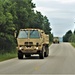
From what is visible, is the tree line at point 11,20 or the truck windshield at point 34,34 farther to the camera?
the tree line at point 11,20

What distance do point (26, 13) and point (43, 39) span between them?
176 feet

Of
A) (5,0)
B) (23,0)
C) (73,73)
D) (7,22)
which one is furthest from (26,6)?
(73,73)

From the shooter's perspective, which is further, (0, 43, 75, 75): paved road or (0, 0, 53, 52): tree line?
(0, 0, 53, 52): tree line

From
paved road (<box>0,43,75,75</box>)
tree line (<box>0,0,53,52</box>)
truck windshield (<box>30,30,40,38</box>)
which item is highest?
tree line (<box>0,0,53,52</box>)

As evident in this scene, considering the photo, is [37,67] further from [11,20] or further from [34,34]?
[11,20]

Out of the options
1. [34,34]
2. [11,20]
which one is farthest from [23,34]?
[11,20]

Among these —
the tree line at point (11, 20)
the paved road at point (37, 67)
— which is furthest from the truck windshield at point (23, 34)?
the tree line at point (11, 20)

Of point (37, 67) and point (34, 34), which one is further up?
point (34, 34)

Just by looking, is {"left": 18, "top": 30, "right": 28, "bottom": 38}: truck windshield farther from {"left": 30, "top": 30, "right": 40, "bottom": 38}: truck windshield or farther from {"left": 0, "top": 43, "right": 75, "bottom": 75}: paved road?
{"left": 0, "top": 43, "right": 75, "bottom": 75}: paved road

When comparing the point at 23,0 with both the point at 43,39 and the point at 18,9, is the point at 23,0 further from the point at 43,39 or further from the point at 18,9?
the point at 43,39

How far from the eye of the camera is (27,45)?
3428cm

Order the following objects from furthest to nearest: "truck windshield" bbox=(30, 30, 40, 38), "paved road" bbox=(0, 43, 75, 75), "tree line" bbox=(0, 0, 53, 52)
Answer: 1. "tree line" bbox=(0, 0, 53, 52)
2. "truck windshield" bbox=(30, 30, 40, 38)
3. "paved road" bbox=(0, 43, 75, 75)

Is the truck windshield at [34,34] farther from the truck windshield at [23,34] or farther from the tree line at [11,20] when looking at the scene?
the tree line at [11,20]

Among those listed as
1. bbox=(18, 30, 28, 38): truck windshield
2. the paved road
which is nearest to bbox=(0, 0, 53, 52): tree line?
bbox=(18, 30, 28, 38): truck windshield
